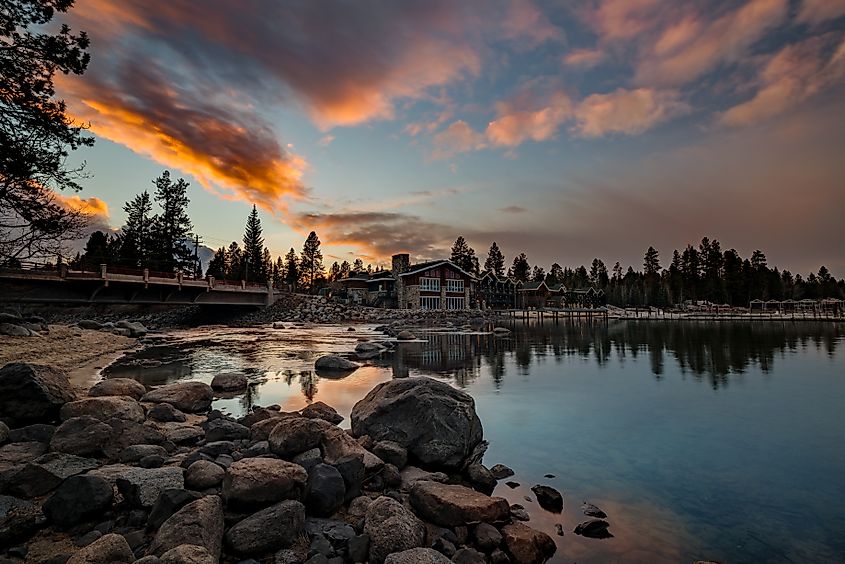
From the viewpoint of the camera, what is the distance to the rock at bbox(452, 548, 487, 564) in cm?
539

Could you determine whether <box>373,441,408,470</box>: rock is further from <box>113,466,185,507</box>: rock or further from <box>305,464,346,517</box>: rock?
<box>113,466,185,507</box>: rock

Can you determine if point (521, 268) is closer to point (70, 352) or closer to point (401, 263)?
point (401, 263)

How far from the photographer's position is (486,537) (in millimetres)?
6031

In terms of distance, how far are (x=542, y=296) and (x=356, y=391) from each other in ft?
328

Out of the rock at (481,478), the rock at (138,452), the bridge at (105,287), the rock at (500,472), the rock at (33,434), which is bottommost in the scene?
the rock at (500,472)

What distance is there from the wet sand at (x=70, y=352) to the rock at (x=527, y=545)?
14.7 meters

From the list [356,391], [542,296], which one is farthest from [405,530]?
[542,296]

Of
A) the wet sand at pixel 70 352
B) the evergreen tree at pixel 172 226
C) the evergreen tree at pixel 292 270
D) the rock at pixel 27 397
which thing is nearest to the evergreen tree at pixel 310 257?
the evergreen tree at pixel 292 270

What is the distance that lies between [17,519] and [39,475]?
1108 mm

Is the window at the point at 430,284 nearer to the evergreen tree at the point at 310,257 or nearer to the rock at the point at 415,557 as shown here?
the evergreen tree at the point at 310,257

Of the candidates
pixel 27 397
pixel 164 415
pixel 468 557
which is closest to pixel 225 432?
pixel 164 415

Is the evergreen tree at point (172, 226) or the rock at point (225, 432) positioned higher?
the evergreen tree at point (172, 226)

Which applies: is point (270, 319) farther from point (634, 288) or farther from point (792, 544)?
point (634, 288)

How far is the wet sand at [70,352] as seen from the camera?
57.1ft
